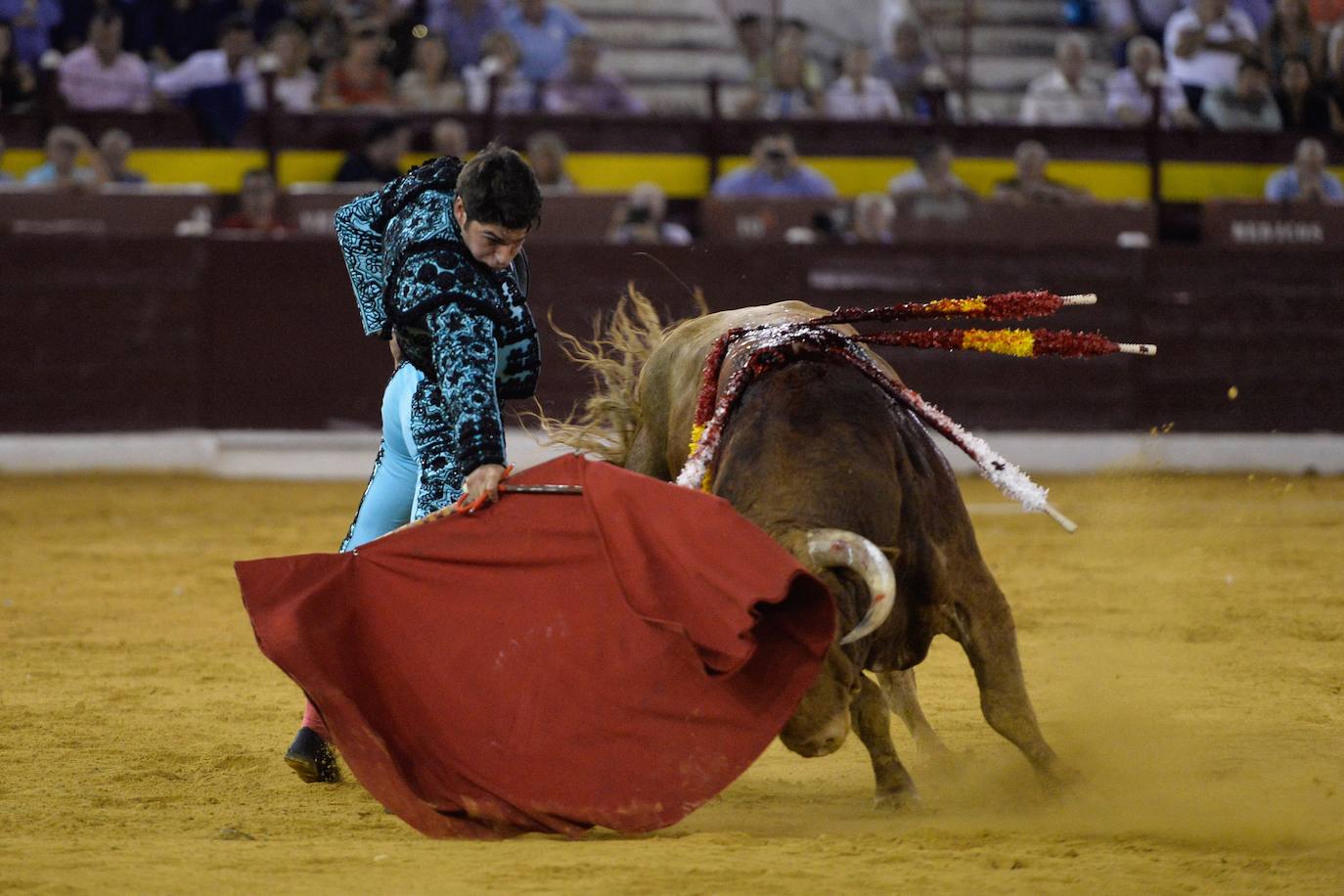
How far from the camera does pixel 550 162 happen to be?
10.5m

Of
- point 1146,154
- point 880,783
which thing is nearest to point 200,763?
point 880,783

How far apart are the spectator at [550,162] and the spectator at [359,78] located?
1077 millimetres

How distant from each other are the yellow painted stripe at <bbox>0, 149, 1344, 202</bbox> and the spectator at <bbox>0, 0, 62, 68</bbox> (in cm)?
113

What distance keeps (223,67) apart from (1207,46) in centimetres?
675

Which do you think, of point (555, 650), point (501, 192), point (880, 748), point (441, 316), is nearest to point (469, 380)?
point (441, 316)

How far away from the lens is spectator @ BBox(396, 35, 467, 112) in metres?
10.9

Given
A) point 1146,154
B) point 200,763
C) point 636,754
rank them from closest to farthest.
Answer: point 636,754 < point 200,763 < point 1146,154

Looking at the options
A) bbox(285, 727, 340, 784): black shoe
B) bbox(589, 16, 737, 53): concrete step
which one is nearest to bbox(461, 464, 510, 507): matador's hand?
bbox(285, 727, 340, 784): black shoe

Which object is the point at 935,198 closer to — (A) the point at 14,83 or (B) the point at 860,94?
(B) the point at 860,94

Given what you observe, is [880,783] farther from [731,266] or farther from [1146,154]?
[1146,154]

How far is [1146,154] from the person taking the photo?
457 inches

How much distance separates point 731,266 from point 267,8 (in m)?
3.73

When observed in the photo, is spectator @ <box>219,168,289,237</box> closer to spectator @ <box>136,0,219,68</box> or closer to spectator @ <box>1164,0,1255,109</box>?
spectator @ <box>136,0,219,68</box>

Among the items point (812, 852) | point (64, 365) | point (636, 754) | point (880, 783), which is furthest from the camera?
point (64, 365)
